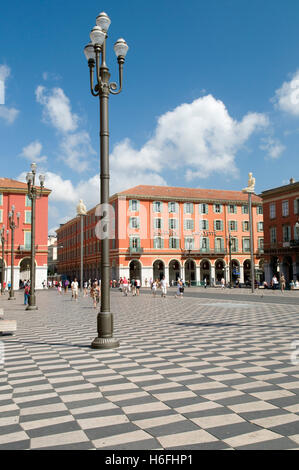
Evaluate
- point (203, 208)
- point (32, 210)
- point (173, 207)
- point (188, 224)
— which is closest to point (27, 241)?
point (173, 207)

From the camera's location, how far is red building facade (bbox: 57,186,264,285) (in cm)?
5878

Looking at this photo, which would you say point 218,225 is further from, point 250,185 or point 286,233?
point 250,185

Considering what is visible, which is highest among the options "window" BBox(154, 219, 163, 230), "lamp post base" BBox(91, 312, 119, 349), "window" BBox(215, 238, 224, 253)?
"window" BBox(154, 219, 163, 230)

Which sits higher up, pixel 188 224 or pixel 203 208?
pixel 203 208

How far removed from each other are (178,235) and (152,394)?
56748 millimetres

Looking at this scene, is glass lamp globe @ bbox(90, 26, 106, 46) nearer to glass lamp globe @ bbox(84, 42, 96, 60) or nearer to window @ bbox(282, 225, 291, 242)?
glass lamp globe @ bbox(84, 42, 96, 60)

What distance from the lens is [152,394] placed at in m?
5.42

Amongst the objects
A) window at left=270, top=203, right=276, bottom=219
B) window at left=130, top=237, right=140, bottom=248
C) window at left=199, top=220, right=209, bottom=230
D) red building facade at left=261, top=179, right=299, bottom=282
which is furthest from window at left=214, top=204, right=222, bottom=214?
window at left=130, top=237, right=140, bottom=248

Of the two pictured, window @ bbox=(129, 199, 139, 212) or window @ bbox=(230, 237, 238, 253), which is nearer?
window @ bbox=(129, 199, 139, 212)

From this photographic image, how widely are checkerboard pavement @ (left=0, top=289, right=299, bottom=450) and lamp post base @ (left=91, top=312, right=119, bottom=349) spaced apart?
0.29 metres

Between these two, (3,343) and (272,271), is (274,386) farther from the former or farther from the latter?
(272,271)

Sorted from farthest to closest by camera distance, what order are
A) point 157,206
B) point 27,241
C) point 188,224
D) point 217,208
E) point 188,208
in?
1. point 217,208
2. point 188,224
3. point 188,208
4. point 157,206
5. point 27,241

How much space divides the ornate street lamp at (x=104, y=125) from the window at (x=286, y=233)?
44194 millimetres
